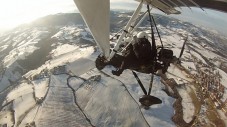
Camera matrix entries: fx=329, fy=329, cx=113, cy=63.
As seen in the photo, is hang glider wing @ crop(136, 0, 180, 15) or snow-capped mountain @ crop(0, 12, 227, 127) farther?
snow-capped mountain @ crop(0, 12, 227, 127)

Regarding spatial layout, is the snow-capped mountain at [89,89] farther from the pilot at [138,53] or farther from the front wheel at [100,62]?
the front wheel at [100,62]

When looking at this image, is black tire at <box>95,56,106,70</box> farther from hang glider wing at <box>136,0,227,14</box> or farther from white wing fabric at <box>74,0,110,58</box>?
hang glider wing at <box>136,0,227,14</box>

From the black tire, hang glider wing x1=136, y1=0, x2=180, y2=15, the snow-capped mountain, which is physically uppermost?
hang glider wing x1=136, y1=0, x2=180, y2=15

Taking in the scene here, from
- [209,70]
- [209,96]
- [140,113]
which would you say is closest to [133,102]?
[140,113]

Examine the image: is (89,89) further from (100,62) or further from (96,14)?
(96,14)

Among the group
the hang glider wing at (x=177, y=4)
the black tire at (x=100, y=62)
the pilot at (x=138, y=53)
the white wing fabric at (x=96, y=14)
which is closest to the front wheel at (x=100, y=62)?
the black tire at (x=100, y=62)

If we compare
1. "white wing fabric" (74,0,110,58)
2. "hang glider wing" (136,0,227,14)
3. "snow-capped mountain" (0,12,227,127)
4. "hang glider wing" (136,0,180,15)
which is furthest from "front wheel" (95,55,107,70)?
"snow-capped mountain" (0,12,227,127)

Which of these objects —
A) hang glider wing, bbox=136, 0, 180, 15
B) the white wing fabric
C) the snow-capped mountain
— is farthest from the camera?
the snow-capped mountain

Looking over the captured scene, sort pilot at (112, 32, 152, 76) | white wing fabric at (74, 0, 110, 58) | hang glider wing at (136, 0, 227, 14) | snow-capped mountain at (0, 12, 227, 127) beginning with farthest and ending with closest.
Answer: snow-capped mountain at (0, 12, 227, 127)
hang glider wing at (136, 0, 227, 14)
pilot at (112, 32, 152, 76)
white wing fabric at (74, 0, 110, 58)

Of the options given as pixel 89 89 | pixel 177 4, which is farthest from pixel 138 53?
pixel 89 89
